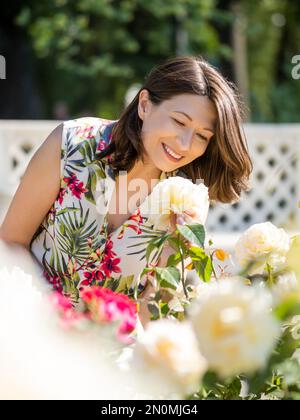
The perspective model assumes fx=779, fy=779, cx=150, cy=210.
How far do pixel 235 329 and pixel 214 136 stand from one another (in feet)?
3.37

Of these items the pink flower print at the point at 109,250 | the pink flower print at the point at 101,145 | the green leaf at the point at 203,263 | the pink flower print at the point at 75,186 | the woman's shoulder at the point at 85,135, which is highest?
the green leaf at the point at 203,263

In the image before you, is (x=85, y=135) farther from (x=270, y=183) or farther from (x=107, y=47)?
(x=107, y=47)

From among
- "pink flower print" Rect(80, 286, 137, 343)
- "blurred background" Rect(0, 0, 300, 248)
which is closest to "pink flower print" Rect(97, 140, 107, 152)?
"pink flower print" Rect(80, 286, 137, 343)

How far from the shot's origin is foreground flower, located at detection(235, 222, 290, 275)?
110 cm

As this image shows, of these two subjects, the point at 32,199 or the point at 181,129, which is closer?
the point at 181,129

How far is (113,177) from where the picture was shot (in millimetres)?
1906

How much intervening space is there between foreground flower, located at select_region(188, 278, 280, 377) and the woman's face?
94cm

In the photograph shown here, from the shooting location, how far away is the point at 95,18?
1159cm

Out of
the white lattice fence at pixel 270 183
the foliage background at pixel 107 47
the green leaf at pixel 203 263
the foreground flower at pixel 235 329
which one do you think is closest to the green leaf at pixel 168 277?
the green leaf at pixel 203 263

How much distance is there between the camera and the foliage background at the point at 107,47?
10.6 meters

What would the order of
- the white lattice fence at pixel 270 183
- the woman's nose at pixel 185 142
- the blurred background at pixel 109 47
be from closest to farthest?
the woman's nose at pixel 185 142 → the white lattice fence at pixel 270 183 → the blurred background at pixel 109 47

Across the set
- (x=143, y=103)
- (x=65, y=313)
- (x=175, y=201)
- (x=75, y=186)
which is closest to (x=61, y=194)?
(x=75, y=186)

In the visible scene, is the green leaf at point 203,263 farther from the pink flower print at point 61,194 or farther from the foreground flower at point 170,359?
the pink flower print at point 61,194

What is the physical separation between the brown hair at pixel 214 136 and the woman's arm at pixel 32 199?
0.15 meters
